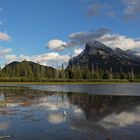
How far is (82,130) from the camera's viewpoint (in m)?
24.7

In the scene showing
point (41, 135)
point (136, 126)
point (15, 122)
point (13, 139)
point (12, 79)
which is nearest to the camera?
point (13, 139)

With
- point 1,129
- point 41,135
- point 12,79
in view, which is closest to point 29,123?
point 1,129

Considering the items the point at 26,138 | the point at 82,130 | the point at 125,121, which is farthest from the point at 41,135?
the point at 125,121

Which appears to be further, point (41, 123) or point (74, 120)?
point (74, 120)

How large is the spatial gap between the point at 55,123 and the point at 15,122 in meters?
4.19

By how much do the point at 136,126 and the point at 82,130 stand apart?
229 inches

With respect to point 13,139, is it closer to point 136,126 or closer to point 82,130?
point 82,130

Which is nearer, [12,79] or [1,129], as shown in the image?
[1,129]

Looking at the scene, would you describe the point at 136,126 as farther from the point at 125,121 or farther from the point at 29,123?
the point at 29,123

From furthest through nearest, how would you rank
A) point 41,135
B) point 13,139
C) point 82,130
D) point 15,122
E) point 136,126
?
1. point 15,122
2. point 136,126
3. point 82,130
4. point 41,135
5. point 13,139

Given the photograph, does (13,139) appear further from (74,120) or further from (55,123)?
(74,120)

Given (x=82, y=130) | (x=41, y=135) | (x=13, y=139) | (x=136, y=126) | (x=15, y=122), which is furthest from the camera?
(x=15, y=122)

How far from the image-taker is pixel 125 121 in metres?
30.5

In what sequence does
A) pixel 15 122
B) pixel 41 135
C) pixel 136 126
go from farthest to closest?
pixel 15 122, pixel 136 126, pixel 41 135
